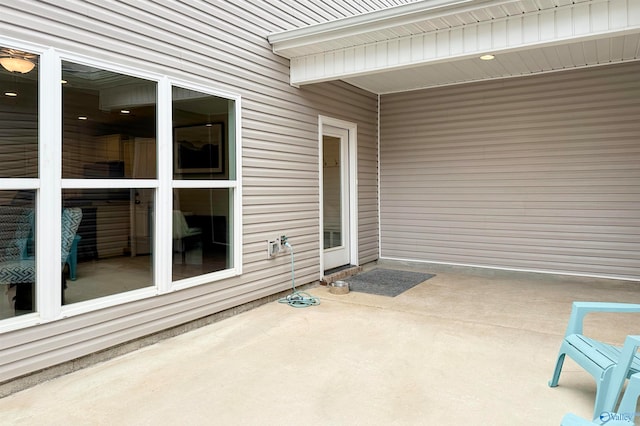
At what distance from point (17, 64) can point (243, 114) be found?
2050mm

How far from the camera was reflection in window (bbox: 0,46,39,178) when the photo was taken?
106 inches

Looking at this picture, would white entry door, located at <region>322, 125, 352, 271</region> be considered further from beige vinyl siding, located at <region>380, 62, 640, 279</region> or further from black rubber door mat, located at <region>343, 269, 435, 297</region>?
beige vinyl siding, located at <region>380, 62, 640, 279</region>

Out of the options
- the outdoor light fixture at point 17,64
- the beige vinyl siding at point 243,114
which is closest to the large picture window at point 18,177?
the outdoor light fixture at point 17,64

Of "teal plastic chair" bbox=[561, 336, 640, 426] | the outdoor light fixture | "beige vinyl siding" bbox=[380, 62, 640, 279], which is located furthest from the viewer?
"beige vinyl siding" bbox=[380, 62, 640, 279]

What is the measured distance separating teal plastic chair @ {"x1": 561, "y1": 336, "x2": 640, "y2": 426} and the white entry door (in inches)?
159

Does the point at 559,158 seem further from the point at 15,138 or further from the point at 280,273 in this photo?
the point at 15,138

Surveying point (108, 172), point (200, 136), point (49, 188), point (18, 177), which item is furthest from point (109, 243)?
point (200, 136)

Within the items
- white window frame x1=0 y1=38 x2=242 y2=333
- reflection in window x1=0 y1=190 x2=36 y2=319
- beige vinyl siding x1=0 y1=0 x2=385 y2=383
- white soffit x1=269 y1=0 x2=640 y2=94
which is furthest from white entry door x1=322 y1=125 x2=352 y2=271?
reflection in window x1=0 y1=190 x2=36 y2=319

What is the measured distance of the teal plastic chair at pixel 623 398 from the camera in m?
1.63

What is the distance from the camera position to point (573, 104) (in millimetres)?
5785

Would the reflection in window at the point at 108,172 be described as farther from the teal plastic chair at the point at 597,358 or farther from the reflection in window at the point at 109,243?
the teal plastic chair at the point at 597,358

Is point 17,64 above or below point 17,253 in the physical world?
above

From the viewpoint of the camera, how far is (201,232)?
4.15 metres

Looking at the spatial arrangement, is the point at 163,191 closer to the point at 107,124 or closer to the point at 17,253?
the point at 107,124
